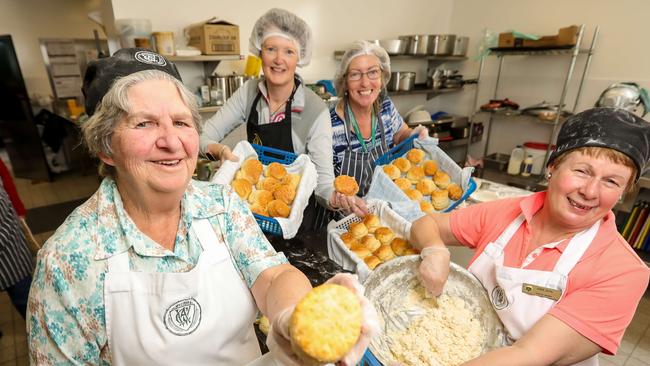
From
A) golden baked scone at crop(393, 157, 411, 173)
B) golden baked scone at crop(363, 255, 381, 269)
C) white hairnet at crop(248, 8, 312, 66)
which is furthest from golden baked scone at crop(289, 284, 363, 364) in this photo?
white hairnet at crop(248, 8, 312, 66)

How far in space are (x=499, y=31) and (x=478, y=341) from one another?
5.60 metres

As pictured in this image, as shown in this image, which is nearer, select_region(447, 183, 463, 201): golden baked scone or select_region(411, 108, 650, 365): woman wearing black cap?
select_region(411, 108, 650, 365): woman wearing black cap

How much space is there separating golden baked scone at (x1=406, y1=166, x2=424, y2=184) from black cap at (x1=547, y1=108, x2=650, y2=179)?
3.66ft

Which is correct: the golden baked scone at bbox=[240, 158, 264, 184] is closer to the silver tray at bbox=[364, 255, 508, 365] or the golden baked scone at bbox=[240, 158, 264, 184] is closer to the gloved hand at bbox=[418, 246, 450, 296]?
the silver tray at bbox=[364, 255, 508, 365]

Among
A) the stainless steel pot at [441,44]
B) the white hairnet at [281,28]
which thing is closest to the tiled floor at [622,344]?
the white hairnet at [281,28]

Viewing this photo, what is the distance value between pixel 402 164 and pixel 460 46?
4.45 meters

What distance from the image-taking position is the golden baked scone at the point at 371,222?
1858mm

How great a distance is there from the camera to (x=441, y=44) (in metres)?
5.45

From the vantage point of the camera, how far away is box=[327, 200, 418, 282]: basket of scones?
167 cm

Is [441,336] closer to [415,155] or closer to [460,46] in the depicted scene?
[415,155]

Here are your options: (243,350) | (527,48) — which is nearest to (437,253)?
(243,350)

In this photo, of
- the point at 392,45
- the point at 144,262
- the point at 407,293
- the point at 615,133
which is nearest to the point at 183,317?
the point at 144,262

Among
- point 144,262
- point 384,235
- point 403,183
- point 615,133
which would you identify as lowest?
point 384,235

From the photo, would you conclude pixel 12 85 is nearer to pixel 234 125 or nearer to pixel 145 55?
pixel 234 125
